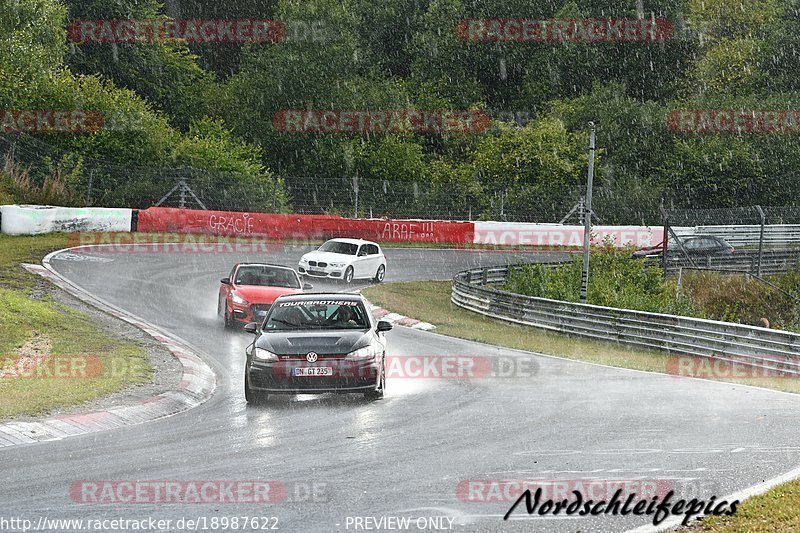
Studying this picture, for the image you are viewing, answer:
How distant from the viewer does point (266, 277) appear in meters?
20.9

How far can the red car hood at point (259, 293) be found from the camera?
19.9 meters

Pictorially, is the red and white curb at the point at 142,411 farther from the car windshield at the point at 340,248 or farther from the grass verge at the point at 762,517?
the car windshield at the point at 340,248

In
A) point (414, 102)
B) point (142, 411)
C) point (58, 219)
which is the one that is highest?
point (414, 102)

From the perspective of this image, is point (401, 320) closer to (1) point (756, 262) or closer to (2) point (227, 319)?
(2) point (227, 319)

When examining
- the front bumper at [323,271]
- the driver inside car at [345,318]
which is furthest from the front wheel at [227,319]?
the front bumper at [323,271]

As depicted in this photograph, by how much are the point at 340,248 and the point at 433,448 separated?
2053 cm

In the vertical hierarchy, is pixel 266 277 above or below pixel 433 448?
above

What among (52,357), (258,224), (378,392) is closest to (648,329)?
(378,392)

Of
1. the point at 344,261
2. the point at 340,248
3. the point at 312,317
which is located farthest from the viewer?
the point at 340,248

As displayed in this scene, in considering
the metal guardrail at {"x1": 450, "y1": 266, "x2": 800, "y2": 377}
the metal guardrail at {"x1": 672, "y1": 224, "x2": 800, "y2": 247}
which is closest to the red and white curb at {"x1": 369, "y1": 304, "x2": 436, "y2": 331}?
the metal guardrail at {"x1": 450, "y1": 266, "x2": 800, "y2": 377}

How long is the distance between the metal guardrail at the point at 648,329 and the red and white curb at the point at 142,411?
984 cm

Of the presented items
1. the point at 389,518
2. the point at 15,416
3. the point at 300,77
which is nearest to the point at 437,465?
the point at 389,518

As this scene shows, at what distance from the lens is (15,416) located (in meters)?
11.4

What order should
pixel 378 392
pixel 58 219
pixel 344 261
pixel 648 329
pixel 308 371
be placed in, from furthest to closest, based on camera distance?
pixel 58 219 < pixel 344 261 < pixel 648 329 < pixel 378 392 < pixel 308 371
